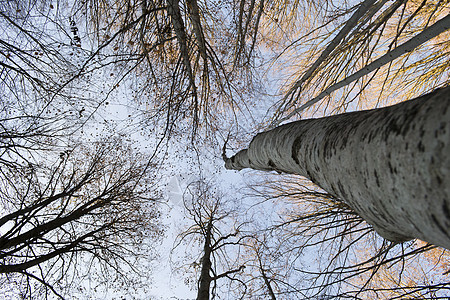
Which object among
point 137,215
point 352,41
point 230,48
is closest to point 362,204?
point 352,41

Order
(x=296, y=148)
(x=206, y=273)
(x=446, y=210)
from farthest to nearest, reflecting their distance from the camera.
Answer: (x=206, y=273), (x=296, y=148), (x=446, y=210)

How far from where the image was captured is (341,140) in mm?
816

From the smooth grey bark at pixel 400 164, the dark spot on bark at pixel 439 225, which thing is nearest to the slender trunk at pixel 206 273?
the smooth grey bark at pixel 400 164

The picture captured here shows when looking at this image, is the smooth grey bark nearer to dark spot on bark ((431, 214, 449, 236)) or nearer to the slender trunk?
dark spot on bark ((431, 214, 449, 236))

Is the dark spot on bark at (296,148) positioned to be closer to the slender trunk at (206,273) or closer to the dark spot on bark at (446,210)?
the dark spot on bark at (446,210)

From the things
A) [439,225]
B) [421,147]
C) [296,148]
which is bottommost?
[439,225]

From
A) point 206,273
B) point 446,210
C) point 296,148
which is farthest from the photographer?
point 206,273

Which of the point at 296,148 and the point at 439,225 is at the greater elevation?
the point at 296,148

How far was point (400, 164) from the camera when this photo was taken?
52 cm

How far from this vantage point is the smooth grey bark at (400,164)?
1.42 feet

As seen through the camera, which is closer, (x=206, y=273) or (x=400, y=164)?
(x=400, y=164)

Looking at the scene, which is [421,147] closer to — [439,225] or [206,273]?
[439,225]

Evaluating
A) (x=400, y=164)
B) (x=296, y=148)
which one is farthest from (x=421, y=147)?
(x=296, y=148)

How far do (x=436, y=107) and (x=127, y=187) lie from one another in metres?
6.14
